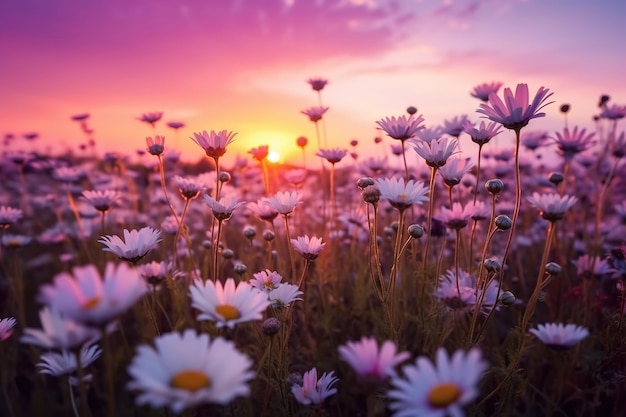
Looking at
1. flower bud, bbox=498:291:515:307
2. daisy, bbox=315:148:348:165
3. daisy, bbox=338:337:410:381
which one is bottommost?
flower bud, bbox=498:291:515:307

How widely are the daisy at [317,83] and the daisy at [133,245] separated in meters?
2.20

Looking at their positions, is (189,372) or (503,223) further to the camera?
(503,223)

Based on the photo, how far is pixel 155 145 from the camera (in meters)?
2.41

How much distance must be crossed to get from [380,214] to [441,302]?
2.49m

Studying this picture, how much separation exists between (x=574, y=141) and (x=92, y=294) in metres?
2.88

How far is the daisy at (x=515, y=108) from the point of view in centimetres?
172

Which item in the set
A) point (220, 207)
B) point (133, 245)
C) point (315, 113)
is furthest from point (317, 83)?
point (133, 245)

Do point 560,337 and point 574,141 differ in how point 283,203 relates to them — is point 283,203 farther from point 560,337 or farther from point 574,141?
point 574,141

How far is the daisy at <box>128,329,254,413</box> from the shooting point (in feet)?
2.91

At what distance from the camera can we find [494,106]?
178 centimetres

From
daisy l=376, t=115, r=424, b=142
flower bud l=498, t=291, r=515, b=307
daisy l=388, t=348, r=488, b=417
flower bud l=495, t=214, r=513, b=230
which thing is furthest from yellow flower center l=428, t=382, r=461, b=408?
daisy l=376, t=115, r=424, b=142

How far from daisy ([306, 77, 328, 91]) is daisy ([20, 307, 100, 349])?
2812 millimetres

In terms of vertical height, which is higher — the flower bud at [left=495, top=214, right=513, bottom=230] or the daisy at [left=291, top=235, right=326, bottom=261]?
the flower bud at [left=495, top=214, right=513, bottom=230]

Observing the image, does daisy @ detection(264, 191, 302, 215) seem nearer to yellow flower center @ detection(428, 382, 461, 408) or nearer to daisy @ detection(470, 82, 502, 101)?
yellow flower center @ detection(428, 382, 461, 408)
